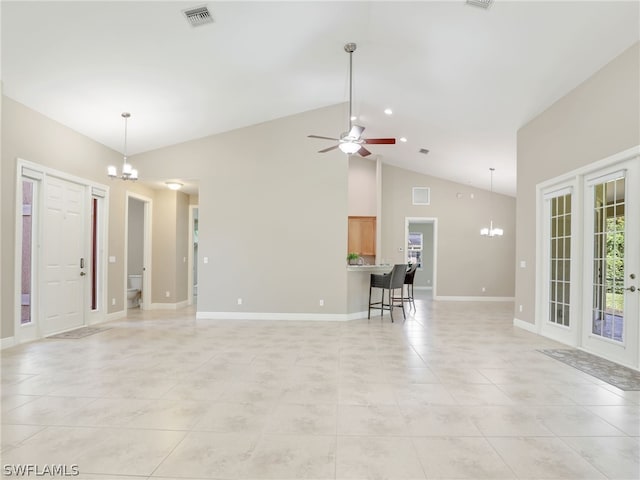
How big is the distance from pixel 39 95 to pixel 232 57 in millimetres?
2434

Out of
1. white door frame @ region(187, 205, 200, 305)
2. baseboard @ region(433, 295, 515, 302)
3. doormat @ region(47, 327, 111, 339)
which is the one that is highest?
white door frame @ region(187, 205, 200, 305)

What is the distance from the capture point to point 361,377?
353 centimetres

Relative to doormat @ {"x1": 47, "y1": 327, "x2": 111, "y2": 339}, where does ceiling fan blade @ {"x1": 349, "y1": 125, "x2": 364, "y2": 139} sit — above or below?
above

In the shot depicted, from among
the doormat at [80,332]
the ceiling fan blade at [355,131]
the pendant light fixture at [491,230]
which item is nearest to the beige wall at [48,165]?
the doormat at [80,332]

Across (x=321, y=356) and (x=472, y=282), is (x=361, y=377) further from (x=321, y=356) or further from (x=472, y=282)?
(x=472, y=282)

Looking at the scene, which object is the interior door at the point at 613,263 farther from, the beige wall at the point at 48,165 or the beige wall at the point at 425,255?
the beige wall at the point at 425,255

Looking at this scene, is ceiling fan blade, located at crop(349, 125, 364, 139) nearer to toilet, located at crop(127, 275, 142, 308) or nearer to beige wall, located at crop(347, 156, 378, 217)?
beige wall, located at crop(347, 156, 378, 217)

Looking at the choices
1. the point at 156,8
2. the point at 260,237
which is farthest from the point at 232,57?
the point at 260,237

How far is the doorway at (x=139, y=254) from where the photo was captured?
7.85m

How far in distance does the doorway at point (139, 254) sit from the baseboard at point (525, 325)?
23.6 feet

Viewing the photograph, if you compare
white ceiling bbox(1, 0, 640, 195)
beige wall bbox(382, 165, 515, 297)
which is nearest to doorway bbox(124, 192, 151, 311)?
white ceiling bbox(1, 0, 640, 195)

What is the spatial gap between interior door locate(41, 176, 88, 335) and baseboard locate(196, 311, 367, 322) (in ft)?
6.50
